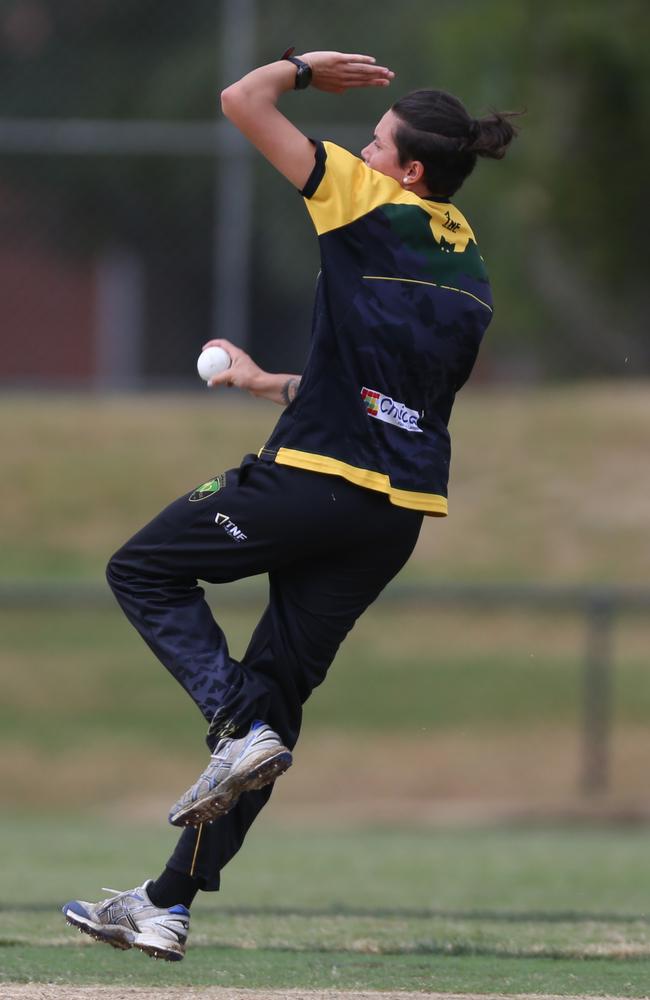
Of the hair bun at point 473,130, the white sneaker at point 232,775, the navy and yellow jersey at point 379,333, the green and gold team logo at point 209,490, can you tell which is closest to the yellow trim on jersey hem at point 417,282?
the navy and yellow jersey at point 379,333

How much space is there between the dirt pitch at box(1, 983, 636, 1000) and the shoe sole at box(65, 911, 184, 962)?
15 cm

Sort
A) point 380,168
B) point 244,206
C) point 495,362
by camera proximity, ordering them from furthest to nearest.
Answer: point 495,362
point 244,206
point 380,168

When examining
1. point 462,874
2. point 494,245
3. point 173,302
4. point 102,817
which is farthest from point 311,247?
point 462,874

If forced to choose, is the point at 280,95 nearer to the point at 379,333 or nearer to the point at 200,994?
the point at 379,333

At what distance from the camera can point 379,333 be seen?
5039 mm

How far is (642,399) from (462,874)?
27.3 ft

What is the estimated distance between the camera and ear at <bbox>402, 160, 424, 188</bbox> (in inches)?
201

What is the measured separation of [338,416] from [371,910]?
122 inches

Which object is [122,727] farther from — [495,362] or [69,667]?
[495,362]

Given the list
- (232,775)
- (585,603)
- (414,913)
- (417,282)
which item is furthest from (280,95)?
(585,603)

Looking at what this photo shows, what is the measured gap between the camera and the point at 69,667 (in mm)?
13602

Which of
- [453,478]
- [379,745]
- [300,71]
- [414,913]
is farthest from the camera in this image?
[453,478]

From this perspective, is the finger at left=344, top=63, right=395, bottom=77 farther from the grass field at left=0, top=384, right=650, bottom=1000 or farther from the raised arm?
the grass field at left=0, top=384, right=650, bottom=1000

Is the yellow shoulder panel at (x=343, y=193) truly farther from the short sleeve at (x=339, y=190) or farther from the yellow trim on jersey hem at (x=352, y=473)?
the yellow trim on jersey hem at (x=352, y=473)
